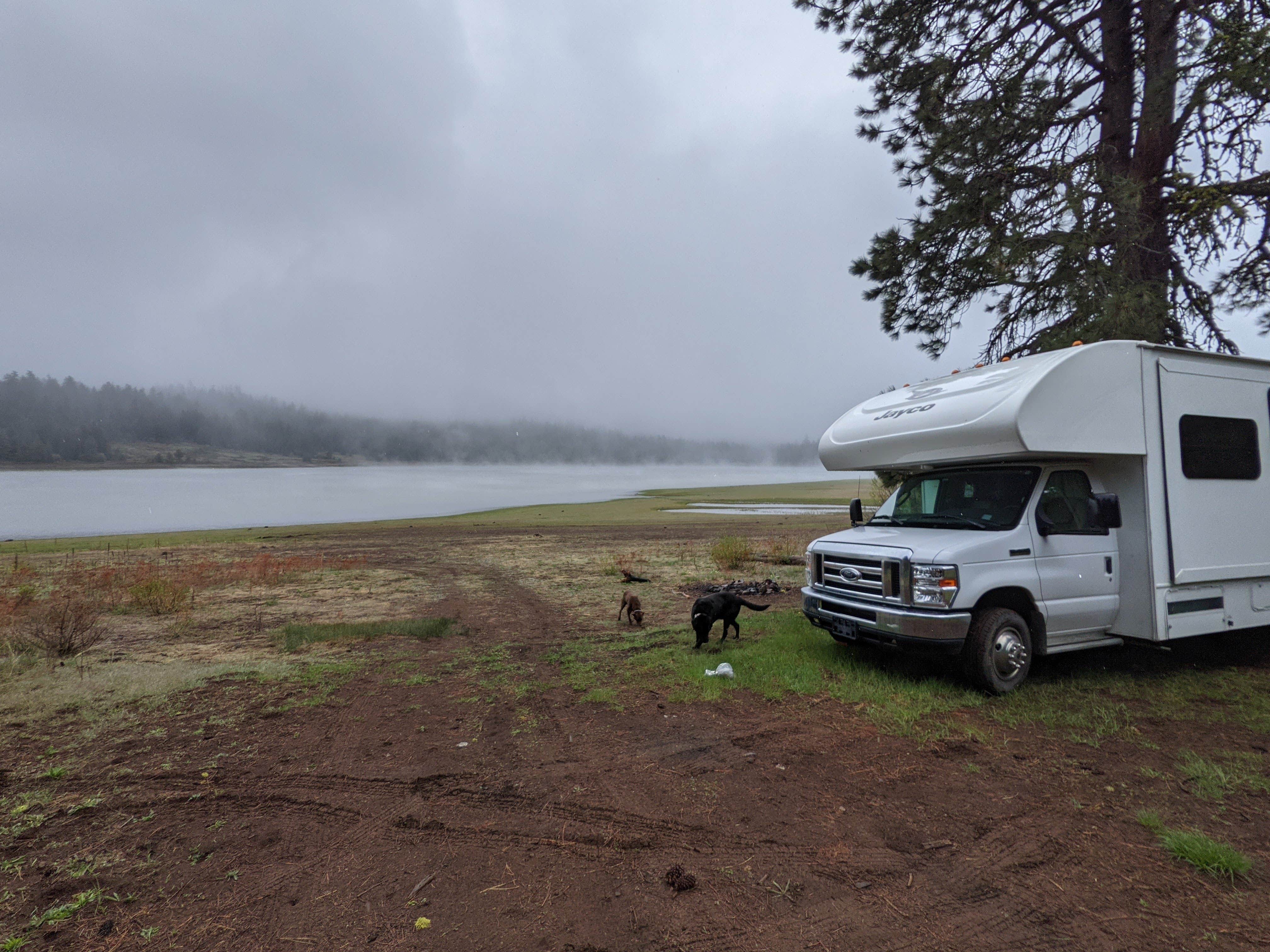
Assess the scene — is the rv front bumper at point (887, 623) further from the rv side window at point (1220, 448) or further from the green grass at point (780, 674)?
the rv side window at point (1220, 448)

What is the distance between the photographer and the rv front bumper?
21.2 feet

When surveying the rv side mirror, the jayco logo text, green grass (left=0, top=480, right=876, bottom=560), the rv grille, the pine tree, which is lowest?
green grass (left=0, top=480, right=876, bottom=560)

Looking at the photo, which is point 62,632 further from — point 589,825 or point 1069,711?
point 1069,711

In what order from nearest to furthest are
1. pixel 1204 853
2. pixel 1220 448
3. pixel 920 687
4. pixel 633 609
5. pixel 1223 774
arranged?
pixel 1204 853 < pixel 1223 774 < pixel 920 687 < pixel 1220 448 < pixel 633 609

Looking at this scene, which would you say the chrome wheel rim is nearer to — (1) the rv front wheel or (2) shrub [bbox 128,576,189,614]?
(1) the rv front wheel

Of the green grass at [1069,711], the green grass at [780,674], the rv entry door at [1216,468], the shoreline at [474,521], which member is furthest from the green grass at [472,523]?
the green grass at [1069,711]

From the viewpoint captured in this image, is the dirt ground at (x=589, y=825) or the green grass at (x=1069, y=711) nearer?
the dirt ground at (x=589, y=825)

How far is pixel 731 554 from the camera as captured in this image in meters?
17.8

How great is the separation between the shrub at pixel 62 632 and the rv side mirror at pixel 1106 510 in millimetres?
13080

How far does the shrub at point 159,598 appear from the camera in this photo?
12367mm

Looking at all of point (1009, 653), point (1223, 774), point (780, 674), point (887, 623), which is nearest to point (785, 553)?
point (780, 674)

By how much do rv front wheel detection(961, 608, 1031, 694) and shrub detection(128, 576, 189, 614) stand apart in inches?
538

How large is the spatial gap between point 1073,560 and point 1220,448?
2404 mm

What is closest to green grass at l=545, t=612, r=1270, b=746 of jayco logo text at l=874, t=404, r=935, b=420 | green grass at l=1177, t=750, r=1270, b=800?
green grass at l=1177, t=750, r=1270, b=800
